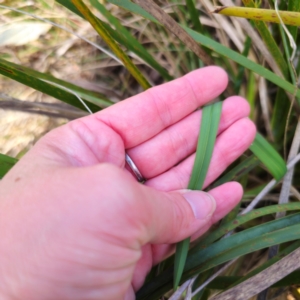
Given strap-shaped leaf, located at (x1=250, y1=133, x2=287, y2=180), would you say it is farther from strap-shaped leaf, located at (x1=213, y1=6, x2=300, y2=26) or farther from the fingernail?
strap-shaped leaf, located at (x1=213, y1=6, x2=300, y2=26)

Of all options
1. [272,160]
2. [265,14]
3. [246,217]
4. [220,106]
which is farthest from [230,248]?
[265,14]

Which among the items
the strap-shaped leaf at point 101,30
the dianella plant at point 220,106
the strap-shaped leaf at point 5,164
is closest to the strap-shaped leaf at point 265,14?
the dianella plant at point 220,106

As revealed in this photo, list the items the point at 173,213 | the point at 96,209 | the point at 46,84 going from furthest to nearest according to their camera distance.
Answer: the point at 46,84
the point at 173,213
the point at 96,209

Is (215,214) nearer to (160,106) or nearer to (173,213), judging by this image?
(173,213)

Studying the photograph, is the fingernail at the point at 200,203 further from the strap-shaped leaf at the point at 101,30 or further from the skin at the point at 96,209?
the strap-shaped leaf at the point at 101,30

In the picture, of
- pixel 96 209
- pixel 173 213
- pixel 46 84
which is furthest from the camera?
pixel 46 84

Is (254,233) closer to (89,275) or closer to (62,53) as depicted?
(89,275)

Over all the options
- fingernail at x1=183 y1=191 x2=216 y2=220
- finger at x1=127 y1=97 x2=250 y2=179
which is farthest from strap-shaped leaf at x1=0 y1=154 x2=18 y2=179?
fingernail at x1=183 y1=191 x2=216 y2=220

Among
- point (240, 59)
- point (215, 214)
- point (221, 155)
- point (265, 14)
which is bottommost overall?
point (215, 214)
